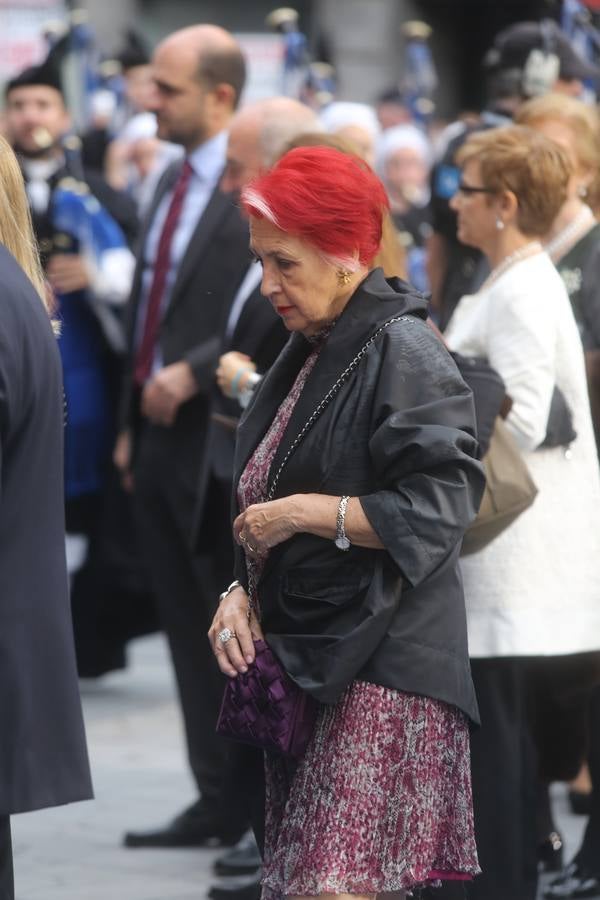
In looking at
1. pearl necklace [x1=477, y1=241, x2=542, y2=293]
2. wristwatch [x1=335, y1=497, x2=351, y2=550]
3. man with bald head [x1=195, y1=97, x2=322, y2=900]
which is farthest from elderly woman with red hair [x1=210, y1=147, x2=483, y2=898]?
man with bald head [x1=195, y1=97, x2=322, y2=900]

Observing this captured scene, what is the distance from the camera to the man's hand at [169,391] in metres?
5.60

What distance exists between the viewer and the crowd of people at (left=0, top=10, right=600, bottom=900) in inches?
134

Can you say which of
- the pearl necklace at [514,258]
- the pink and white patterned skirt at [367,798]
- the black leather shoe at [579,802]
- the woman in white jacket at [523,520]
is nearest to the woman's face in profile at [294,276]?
the pink and white patterned skirt at [367,798]

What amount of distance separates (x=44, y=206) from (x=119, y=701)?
2060 mm

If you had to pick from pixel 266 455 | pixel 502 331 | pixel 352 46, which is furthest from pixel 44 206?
pixel 352 46

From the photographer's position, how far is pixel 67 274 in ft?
24.0

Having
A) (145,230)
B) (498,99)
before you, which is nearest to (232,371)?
(145,230)

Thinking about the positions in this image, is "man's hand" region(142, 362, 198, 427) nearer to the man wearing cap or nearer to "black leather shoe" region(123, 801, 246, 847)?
the man wearing cap

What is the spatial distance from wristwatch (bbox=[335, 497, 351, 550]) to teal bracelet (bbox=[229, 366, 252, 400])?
4.46ft

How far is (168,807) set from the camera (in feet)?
19.8

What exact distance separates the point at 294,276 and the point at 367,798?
100 centimetres

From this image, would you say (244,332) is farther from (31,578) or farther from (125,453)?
(31,578)

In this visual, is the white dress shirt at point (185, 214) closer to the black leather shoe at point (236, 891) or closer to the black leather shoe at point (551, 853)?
the black leather shoe at point (236, 891)

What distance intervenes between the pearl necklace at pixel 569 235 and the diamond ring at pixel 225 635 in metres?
2.12
